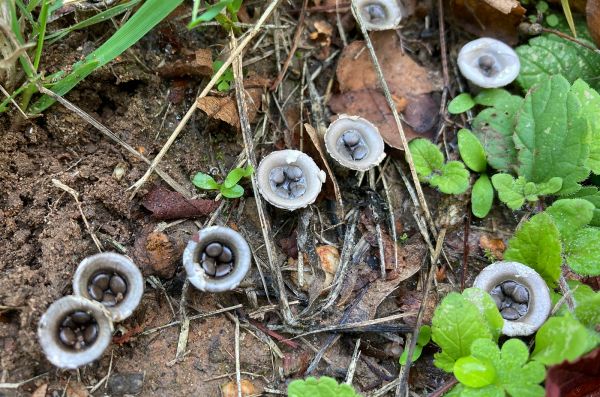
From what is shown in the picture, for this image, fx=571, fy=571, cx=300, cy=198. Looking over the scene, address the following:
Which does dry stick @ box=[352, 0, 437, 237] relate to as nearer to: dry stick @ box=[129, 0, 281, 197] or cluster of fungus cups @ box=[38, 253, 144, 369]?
dry stick @ box=[129, 0, 281, 197]

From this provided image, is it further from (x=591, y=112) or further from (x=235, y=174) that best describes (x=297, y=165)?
(x=591, y=112)

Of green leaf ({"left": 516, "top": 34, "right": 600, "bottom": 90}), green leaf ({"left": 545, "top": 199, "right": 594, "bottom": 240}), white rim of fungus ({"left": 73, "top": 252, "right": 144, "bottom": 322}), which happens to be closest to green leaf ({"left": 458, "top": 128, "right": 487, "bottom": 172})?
green leaf ({"left": 545, "top": 199, "right": 594, "bottom": 240})

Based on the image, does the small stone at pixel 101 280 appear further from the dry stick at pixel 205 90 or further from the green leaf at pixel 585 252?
the green leaf at pixel 585 252

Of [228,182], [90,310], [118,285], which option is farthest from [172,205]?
[90,310]

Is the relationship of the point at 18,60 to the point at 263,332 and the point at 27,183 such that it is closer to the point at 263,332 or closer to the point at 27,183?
the point at 27,183

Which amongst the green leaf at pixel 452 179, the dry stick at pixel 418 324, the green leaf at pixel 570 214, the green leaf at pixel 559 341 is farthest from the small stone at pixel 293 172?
the green leaf at pixel 559 341
